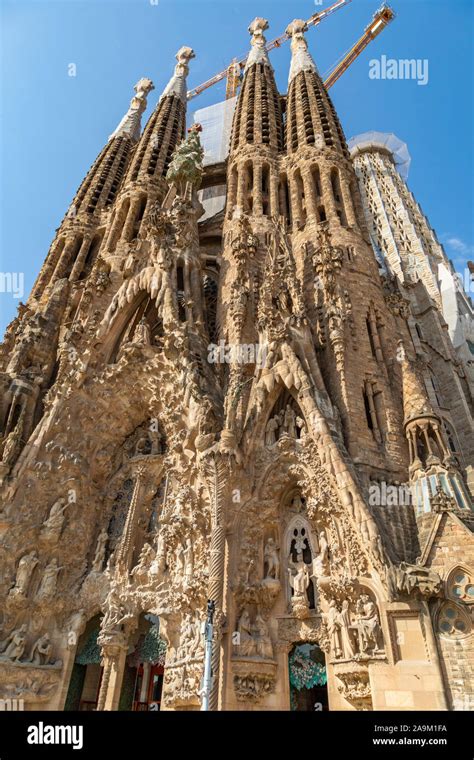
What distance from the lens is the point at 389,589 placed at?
880 centimetres

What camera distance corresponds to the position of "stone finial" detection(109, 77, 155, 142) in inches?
1259

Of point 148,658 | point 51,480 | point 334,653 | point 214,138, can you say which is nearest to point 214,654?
point 334,653

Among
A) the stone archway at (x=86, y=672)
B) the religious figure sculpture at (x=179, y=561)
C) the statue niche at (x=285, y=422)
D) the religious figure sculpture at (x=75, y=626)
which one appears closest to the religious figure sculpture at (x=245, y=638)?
the religious figure sculpture at (x=179, y=561)

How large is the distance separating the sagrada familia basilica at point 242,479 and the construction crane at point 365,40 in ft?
104

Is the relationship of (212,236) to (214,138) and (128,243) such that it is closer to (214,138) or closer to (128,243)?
(128,243)

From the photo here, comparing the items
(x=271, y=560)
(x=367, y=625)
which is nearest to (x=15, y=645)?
(x=271, y=560)

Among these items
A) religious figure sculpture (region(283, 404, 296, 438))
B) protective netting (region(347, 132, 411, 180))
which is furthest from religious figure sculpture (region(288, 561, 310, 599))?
protective netting (region(347, 132, 411, 180))

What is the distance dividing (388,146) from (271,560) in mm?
39861

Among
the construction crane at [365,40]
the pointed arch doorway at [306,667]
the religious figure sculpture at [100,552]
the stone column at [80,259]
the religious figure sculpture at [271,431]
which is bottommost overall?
the pointed arch doorway at [306,667]

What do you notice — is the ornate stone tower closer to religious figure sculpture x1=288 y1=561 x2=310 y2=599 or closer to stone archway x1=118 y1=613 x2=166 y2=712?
religious figure sculpture x1=288 y1=561 x2=310 y2=599

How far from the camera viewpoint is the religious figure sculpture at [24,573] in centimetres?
1202

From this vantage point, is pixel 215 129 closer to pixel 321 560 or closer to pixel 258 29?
pixel 258 29

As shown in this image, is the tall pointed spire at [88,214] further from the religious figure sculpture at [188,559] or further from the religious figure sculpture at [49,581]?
the religious figure sculpture at [188,559]
